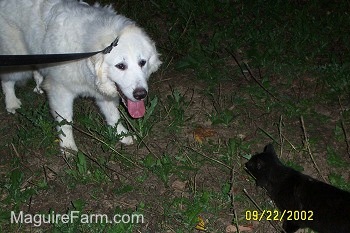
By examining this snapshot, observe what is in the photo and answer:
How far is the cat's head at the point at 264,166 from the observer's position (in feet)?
12.9

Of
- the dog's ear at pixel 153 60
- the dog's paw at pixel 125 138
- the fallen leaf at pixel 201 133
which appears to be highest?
the dog's ear at pixel 153 60

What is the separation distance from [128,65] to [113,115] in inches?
48.3

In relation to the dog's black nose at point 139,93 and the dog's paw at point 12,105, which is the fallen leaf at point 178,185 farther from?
the dog's paw at point 12,105

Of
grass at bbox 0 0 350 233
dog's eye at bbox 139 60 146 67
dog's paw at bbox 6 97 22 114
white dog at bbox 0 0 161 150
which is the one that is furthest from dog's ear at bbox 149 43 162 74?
dog's paw at bbox 6 97 22 114

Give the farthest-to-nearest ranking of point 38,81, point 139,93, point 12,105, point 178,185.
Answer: point 38,81, point 12,105, point 178,185, point 139,93

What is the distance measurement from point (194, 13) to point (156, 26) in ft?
2.33

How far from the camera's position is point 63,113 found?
14.4 ft

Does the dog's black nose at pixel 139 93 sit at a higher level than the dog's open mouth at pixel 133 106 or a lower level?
higher

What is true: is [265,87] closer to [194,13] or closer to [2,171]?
[194,13]
